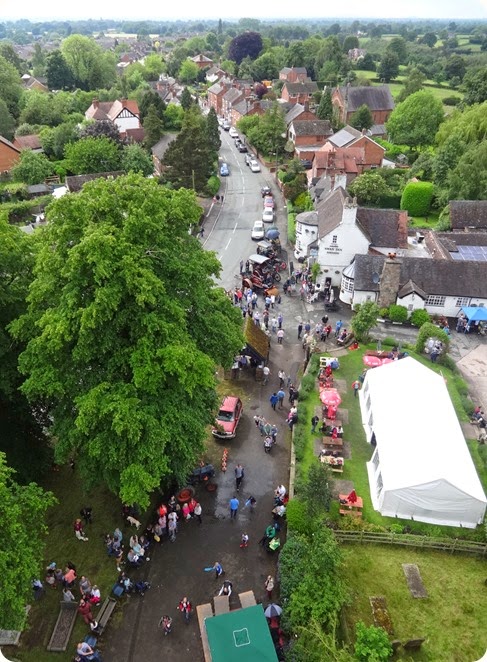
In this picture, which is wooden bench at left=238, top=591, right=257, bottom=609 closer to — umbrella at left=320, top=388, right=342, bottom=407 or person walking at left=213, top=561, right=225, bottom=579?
person walking at left=213, top=561, right=225, bottom=579

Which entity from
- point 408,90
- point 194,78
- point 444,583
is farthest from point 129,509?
point 194,78

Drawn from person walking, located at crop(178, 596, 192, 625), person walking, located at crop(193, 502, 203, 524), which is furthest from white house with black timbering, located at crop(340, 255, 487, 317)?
Answer: person walking, located at crop(178, 596, 192, 625)

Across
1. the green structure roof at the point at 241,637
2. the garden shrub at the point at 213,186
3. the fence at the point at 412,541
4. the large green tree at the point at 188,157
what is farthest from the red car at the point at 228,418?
the garden shrub at the point at 213,186

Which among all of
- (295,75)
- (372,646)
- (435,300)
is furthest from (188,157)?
(295,75)

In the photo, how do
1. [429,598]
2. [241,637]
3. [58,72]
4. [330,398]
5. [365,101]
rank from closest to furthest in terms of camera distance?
1. [241,637]
2. [429,598]
3. [330,398]
4. [365,101]
5. [58,72]

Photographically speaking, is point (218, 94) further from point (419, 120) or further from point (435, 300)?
point (435, 300)

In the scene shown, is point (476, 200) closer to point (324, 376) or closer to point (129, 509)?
point (324, 376)

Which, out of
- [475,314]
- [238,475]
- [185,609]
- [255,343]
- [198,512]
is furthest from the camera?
[475,314]

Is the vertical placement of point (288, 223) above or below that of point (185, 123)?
below
